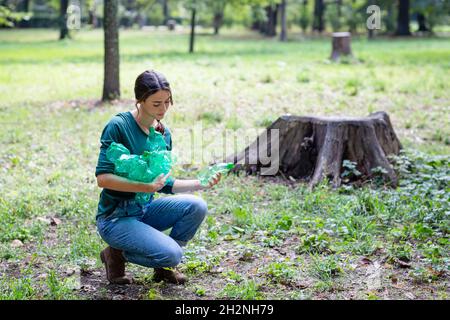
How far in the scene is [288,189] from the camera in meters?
6.77

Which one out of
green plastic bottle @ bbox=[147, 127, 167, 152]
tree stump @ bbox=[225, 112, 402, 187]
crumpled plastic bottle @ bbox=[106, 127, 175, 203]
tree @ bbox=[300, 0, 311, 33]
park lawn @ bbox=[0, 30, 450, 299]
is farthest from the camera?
tree @ bbox=[300, 0, 311, 33]

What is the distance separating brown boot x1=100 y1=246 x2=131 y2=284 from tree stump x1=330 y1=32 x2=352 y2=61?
50.5 ft

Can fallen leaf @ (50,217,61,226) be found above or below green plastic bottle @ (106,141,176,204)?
below

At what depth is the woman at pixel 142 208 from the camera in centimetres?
394

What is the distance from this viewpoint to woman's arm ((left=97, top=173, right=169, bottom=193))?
386 cm

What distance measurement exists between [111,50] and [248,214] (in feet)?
22.5

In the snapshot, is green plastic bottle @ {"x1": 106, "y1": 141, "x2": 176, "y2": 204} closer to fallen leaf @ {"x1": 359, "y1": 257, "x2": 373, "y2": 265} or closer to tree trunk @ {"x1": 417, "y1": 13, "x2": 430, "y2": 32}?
fallen leaf @ {"x1": 359, "y1": 257, "x2": 373, "y2": 265}

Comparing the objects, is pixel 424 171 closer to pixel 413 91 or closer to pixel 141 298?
pixel 141 298

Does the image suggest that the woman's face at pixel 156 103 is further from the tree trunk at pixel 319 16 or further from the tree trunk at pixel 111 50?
the tree trunk at pixel 319 16

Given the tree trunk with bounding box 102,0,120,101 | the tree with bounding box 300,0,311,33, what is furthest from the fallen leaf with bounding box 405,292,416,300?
the tree with bounding box 300,0,311,33

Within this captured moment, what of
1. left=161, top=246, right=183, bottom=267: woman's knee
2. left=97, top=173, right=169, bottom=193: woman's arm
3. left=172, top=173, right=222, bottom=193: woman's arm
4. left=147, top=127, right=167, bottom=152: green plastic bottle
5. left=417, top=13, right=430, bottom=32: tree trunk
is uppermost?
left=417, top=13, right=430, bottom=32: tree trunk

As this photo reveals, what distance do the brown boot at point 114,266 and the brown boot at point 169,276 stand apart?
199 mm

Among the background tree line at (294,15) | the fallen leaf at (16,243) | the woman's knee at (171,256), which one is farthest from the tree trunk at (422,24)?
the woman's knee at (171,256)
